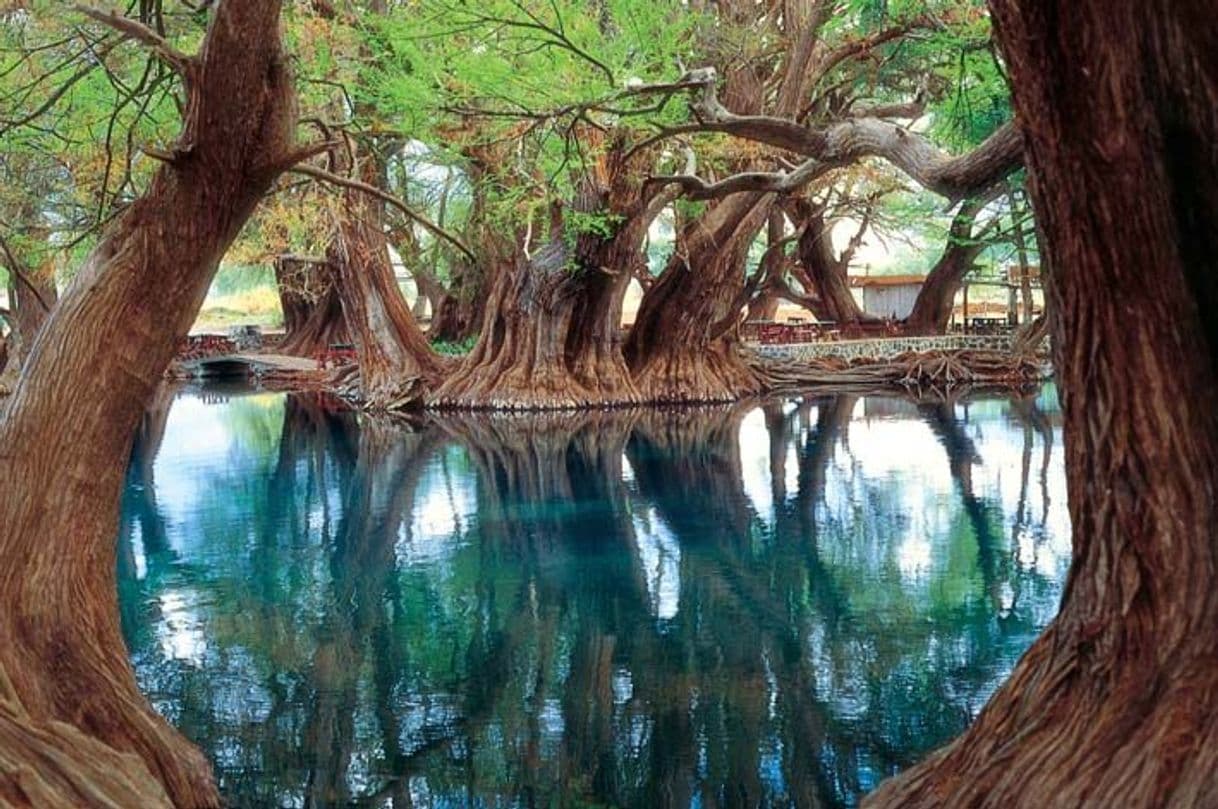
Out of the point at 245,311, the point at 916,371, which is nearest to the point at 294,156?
the point at 916,371

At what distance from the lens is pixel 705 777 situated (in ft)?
13.5

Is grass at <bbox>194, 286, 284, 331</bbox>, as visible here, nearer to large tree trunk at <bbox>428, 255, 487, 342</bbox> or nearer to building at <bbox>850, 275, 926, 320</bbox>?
large tree trunk at <bbox>428, 255, 487, 342</bbox>

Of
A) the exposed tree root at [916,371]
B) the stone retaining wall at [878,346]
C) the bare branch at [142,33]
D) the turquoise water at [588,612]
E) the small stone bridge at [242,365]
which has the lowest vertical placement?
the turquoise water at [588,612]

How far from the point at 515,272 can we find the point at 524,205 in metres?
2.17

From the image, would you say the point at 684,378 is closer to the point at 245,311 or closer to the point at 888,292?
the point at 888,292

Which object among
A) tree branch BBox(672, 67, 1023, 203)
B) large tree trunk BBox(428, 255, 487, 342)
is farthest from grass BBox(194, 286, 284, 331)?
tree branch BBox(672, 67, 1023, 203)

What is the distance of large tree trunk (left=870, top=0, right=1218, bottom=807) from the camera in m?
2.43

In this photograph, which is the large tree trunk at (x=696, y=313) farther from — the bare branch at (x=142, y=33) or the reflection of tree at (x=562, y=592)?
the bare branch at (x=142, y=33)

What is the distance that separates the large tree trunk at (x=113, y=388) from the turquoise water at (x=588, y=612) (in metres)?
1.00

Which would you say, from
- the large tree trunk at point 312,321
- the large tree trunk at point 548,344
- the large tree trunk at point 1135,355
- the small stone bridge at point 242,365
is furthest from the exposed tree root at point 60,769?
the large tree trunk at point 312,321

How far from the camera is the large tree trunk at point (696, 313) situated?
54.3 feet

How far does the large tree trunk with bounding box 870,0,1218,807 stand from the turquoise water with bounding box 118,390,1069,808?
155 cm

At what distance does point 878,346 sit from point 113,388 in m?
19.7

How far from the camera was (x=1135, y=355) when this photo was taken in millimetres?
2514
